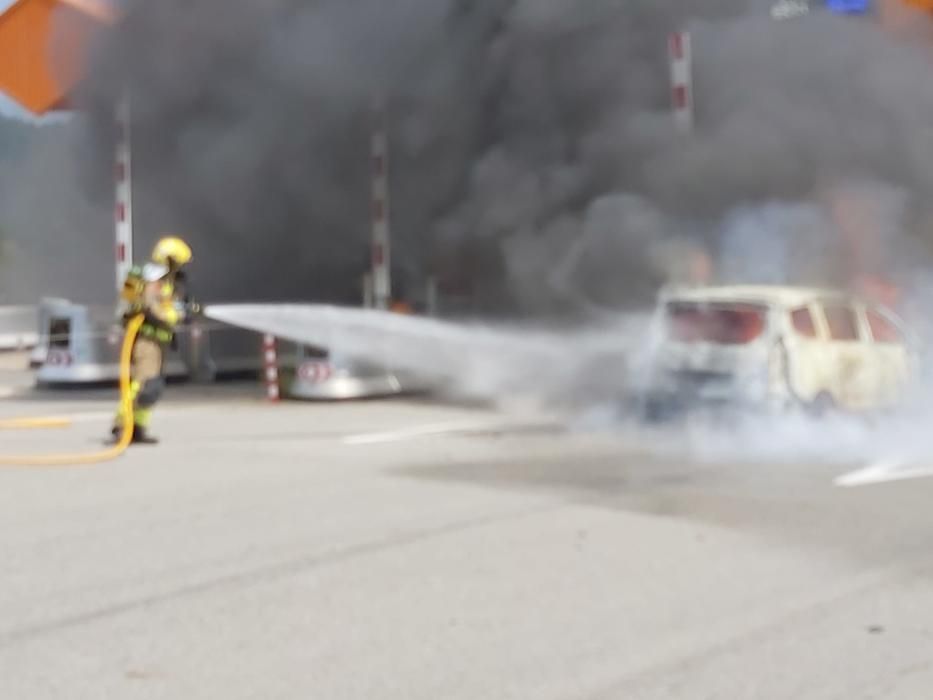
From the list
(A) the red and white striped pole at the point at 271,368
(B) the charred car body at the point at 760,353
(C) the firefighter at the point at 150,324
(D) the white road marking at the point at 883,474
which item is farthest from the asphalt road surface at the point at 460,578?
(A) the red and white striped pole at the point at 271,368

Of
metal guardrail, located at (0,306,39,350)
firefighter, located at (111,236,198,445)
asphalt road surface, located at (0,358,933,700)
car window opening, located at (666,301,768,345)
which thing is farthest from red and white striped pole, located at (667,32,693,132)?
metal guardrail, located at (0,306,39,350)

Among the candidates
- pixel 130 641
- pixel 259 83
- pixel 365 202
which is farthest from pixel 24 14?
pixel 130 641

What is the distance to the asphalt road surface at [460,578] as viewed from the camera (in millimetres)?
4027

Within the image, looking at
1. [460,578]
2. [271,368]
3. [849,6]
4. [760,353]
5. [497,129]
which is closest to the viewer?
[460,578]

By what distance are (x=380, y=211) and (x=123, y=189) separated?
10.0 ft

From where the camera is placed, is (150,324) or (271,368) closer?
(150,324)

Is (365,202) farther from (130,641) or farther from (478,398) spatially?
(130,641)

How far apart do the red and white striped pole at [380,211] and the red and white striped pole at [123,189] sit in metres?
2.83

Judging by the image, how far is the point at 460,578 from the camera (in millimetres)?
5293

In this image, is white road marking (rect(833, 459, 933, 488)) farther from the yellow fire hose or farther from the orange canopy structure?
the orange canopy structure

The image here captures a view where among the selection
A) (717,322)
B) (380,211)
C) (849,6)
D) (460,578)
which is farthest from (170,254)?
(849,6)

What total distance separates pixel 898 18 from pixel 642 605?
377 inches

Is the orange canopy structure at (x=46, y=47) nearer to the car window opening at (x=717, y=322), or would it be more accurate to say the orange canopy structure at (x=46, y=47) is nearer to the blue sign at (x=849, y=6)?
the blue sign at (x=849, y=6)

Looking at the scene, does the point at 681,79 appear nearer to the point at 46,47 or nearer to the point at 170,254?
the point at 170,254
